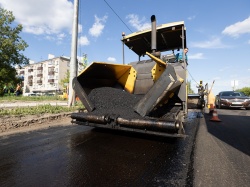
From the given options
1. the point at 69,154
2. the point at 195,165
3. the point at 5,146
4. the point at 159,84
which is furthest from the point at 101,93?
the point at 195,165

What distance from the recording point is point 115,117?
13.2ft

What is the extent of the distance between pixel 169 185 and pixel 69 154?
1820 millimetres

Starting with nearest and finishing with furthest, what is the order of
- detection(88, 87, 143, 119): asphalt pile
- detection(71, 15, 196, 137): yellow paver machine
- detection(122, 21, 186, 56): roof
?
detection(71, 15, 196, 137): yellow paver machine, detection(88, 87, 143, 119): asphalt pile, detection(122, 21, 186, 56): roof

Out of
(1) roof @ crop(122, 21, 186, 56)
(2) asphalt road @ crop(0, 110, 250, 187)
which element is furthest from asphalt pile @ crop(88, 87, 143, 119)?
(1) roof @ crop(122, 21, 186, 56)

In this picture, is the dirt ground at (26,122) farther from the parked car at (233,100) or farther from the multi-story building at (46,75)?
the multi-story building at (46,75)

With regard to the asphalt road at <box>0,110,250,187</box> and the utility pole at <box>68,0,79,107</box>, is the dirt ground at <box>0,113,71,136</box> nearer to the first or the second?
the asphalt road at <box>0,110,250,187</box>

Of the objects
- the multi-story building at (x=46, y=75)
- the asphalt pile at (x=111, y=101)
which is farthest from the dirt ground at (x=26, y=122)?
the multi-story building at (x=46, y=75)

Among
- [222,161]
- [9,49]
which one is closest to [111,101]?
[222,161]

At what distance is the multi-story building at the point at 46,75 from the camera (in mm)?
76562

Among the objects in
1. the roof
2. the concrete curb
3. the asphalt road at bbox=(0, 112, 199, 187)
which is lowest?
the asphalt road at bbox=(0, 112, 199, 187)

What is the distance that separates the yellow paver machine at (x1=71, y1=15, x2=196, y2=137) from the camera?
12.6 feet

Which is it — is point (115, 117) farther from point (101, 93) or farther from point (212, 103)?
point (212, 103)

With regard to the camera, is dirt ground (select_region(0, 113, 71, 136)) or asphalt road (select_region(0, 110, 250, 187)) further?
dirt ground (select_region(0, 113, 71, 136))

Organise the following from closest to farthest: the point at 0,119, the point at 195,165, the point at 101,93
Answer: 1. the point at 195,165
2. the point at 101,93
3. the point at 0,119
